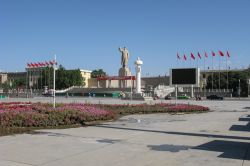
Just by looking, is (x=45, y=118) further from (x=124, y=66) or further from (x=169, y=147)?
(x=124, y=66)

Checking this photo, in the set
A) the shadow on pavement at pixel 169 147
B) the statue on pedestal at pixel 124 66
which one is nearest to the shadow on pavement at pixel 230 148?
the shadow on pavement at pixel 169 147

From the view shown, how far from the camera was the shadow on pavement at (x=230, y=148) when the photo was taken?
9602mm

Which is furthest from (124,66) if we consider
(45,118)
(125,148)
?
(125,148)

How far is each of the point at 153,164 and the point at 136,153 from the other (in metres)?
1.39

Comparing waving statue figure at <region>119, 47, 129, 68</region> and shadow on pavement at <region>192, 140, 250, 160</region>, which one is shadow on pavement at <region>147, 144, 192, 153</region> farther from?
waving statue figure at <region>119, 47, 129, 68</region>

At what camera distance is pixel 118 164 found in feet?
28.0

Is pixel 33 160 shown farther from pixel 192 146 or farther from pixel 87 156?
pixel 192 146

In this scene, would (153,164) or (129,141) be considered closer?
(153,164)

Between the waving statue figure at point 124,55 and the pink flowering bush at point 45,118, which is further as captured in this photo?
the waving statue figure at point 124,55

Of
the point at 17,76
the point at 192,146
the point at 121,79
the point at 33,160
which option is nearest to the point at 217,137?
the point at 192,146

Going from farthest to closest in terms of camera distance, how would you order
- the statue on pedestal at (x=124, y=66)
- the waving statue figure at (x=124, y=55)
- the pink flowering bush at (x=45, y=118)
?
the statue on pedestal at (x=124, y=66) → the waving statue figure at (x=124, y=55) → the pink flowering bush at (x=45, y=118)

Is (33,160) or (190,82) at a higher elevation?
(190,82)

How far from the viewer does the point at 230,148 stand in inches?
428

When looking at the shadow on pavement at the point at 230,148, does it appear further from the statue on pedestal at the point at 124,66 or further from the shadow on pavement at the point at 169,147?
the statue on pedestal at the point at 124,66
